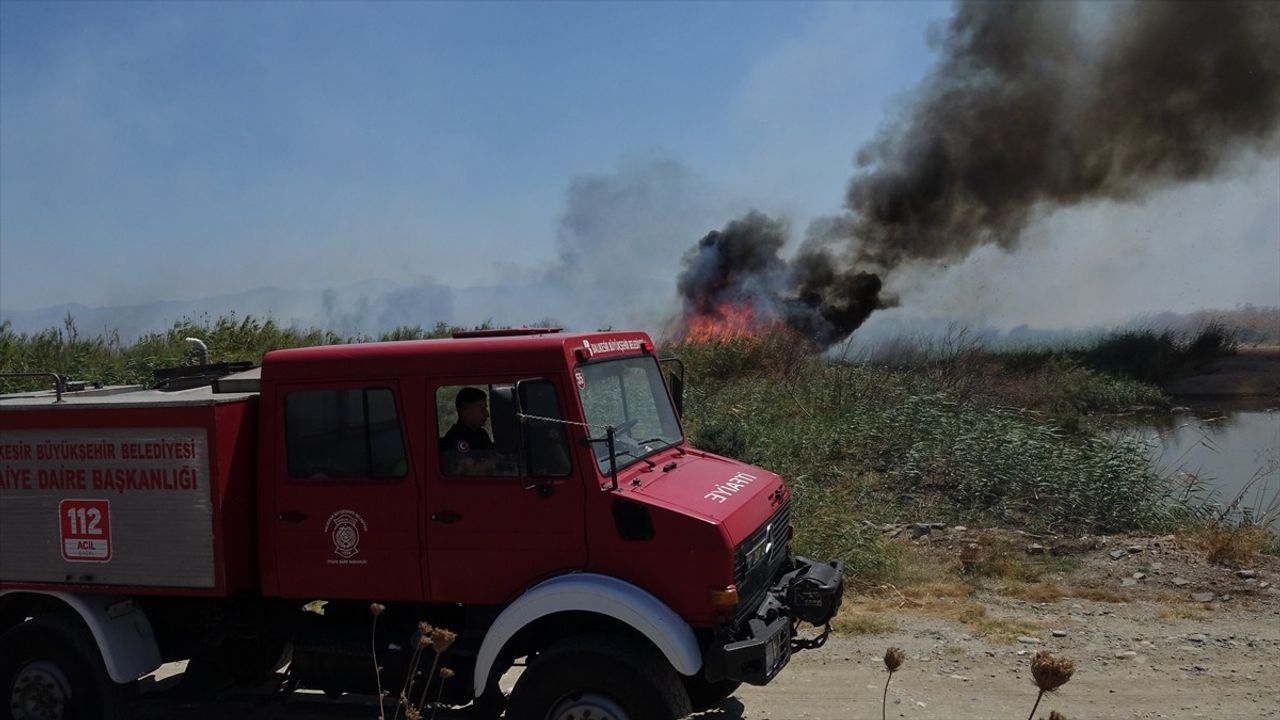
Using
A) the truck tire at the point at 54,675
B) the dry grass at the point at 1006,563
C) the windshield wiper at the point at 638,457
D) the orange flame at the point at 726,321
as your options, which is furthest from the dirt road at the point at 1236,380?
the truck tire at the point at 54,675

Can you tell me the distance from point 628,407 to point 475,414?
3.04 ft

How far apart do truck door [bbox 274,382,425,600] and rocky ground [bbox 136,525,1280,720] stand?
0.90m

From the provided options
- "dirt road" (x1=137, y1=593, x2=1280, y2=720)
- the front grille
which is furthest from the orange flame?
the front grille

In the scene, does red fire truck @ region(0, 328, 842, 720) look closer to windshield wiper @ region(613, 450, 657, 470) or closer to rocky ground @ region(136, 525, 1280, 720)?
windshield wiper @ region(613, 450, 657, 470)

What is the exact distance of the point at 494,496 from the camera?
5.00 m

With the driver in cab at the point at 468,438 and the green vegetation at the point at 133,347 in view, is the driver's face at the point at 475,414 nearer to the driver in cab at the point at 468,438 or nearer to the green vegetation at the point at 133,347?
the driver in cab at the point at 468,438

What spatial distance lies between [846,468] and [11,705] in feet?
31.7

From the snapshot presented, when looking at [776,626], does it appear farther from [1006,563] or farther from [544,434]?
[1006,563]

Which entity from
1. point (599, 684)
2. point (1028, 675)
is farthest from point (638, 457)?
point (1028, 675)

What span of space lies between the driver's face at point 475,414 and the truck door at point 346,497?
1.11 ft

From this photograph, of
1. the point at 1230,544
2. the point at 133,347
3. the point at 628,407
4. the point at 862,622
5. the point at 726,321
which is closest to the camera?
the point at 628,407

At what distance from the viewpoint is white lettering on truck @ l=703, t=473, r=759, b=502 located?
16.7 ft

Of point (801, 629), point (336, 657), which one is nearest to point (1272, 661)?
point (801, 629)

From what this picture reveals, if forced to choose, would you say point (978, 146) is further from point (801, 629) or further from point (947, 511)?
point (801, 629)
